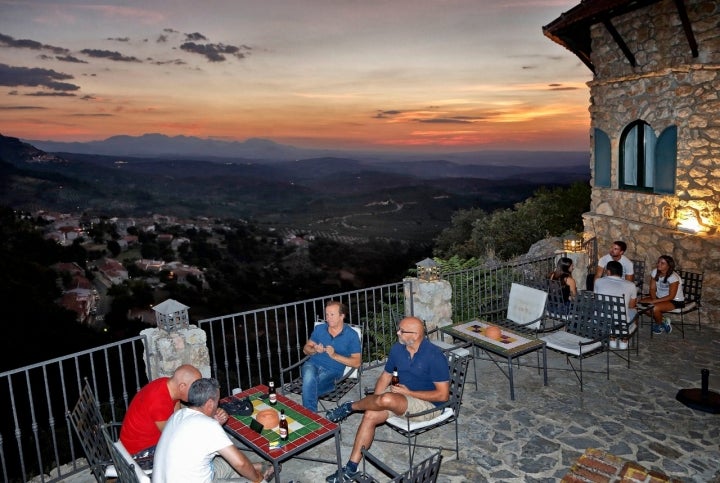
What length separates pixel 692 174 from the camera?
873 centimetres

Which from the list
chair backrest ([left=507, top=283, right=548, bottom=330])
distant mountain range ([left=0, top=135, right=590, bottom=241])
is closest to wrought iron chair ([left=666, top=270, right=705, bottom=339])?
chair backrest ([left=507, top=283, right=548, bottom=330])

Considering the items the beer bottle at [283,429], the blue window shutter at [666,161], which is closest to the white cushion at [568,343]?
the beer bottle at [283,429]

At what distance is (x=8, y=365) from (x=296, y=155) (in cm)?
3267

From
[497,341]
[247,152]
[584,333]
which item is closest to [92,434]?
[497,341]

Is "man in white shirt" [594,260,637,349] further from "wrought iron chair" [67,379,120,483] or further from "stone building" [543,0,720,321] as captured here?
"wrought iron chair" [67,379,120,483]

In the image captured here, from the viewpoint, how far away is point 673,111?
8.80 metres

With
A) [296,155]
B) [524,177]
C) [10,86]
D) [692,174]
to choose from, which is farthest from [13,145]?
[692,174]

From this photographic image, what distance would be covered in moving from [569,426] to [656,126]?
21.5 feet

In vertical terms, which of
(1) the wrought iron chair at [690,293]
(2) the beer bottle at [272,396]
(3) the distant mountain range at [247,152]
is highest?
(3) the distant mountain range at [247,152]

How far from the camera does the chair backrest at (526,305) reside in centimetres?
652

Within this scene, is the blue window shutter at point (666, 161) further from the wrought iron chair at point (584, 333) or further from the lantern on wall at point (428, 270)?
the lantern on wall at point (428, 270)

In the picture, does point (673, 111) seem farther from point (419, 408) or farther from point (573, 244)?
point (419, 408)

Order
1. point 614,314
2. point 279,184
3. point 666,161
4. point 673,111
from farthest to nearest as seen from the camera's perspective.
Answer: point 279,184 → point 666,161 → point 673,111 → point 614,314

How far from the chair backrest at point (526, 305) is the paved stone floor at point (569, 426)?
65cm
